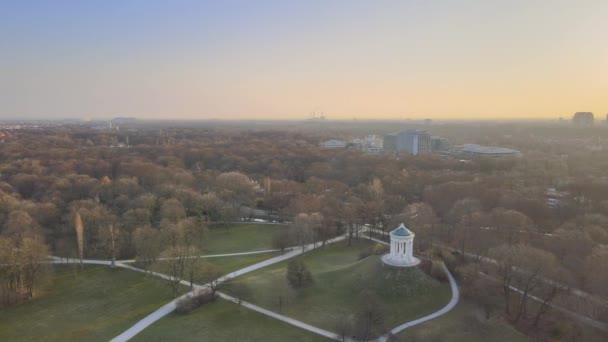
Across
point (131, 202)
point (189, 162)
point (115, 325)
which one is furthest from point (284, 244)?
point (189, 162)

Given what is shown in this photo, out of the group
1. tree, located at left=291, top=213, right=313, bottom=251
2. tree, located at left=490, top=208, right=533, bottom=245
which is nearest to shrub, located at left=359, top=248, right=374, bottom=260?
tree, located at left=291, top=213, right=313, bottom=251

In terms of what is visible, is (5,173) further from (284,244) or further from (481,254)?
(481,254)

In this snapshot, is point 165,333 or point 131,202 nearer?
point 165,333

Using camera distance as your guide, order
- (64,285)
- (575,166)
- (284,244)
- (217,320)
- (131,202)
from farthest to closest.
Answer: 1. (575,166)
2. (131,202)
3. (284,244)
4. (64,285)
5. (217,320)

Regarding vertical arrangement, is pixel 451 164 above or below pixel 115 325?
above

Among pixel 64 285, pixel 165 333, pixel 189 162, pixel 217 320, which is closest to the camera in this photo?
pixel 165 333

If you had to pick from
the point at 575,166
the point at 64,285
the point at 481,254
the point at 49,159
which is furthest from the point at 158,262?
the point at 575,166

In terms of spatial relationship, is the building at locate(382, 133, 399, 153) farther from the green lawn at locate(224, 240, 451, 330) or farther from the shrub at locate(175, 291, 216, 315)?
the shrub at locate(175, 291, 216, 315)
